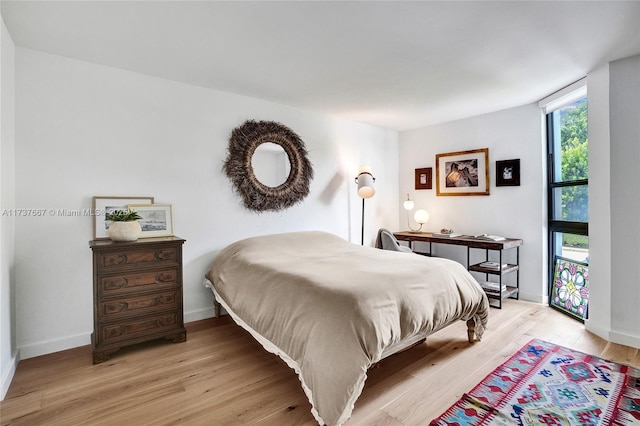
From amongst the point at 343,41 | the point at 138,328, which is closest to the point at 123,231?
the point at 138,328

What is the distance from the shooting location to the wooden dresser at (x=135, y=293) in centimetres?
230

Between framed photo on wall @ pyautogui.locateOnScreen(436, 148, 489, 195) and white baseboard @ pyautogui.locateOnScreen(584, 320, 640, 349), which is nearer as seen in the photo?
white baseboard @ pyautogui.locateOnScreen(584, 320, 640, 349)

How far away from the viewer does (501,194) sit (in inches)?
158

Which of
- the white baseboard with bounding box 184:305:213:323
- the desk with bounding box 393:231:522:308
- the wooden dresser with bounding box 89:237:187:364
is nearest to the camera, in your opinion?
the wooden dresser with bounding box 89:237:187:364

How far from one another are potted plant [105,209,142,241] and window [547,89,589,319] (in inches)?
160

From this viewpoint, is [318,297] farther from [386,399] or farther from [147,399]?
[147,399]

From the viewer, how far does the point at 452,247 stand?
4434 mm

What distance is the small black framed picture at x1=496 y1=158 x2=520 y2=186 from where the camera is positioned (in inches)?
151

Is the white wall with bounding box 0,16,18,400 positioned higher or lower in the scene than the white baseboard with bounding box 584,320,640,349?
higher

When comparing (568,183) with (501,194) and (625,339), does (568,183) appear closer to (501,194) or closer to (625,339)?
(501,194)

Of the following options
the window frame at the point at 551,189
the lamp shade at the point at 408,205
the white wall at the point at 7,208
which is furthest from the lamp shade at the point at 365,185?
the white wall at the point at 7,208

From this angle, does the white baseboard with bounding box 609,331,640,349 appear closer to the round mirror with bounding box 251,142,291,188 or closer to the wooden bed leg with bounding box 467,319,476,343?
the wooden bed leg with bounding box 467,319,476,343

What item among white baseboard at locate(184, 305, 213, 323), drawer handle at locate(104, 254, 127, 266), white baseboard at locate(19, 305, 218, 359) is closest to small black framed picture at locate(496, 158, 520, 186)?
white baseboard at locate(184, 305, 213, 323)

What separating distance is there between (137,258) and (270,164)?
5.52ft
